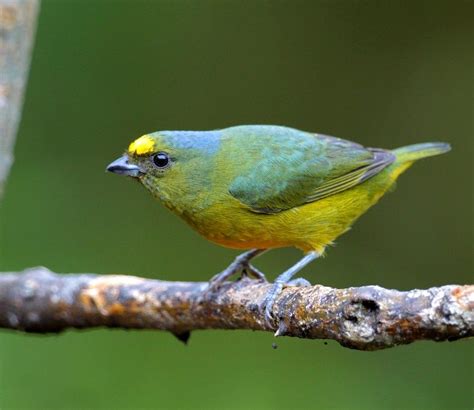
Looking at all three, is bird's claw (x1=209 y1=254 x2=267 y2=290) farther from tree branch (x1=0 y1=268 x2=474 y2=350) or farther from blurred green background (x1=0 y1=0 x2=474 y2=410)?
blurred green background (x1=0 y1=0 x2=474 y2=410)

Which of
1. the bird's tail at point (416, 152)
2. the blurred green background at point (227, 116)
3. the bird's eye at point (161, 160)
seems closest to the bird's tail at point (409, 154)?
the bird's tail at point (416, 152)

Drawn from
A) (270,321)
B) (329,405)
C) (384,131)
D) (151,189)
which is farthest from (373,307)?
(384,131)

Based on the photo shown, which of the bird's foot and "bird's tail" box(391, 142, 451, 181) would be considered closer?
the bird's foot

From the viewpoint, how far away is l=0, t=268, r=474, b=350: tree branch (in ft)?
7.51

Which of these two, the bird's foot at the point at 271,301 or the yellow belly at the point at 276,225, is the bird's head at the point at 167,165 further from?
the bird's foot at the point at 271,301

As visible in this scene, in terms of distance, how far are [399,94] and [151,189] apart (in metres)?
3.98

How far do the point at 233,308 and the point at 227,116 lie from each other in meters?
4.08

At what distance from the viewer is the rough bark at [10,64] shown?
12.1ft

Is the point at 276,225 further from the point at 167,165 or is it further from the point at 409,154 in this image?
the point at 409,154

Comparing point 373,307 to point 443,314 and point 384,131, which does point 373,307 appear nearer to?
point 443,314

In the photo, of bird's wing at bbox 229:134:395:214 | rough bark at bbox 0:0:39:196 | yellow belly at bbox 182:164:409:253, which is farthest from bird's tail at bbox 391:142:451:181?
rough bark at bbox 0:0:39:196

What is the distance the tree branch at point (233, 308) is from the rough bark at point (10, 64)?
34.9 inches

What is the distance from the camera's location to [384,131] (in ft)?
24.7

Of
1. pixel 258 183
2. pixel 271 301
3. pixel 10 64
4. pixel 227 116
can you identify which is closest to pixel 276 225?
pixel 258 183
